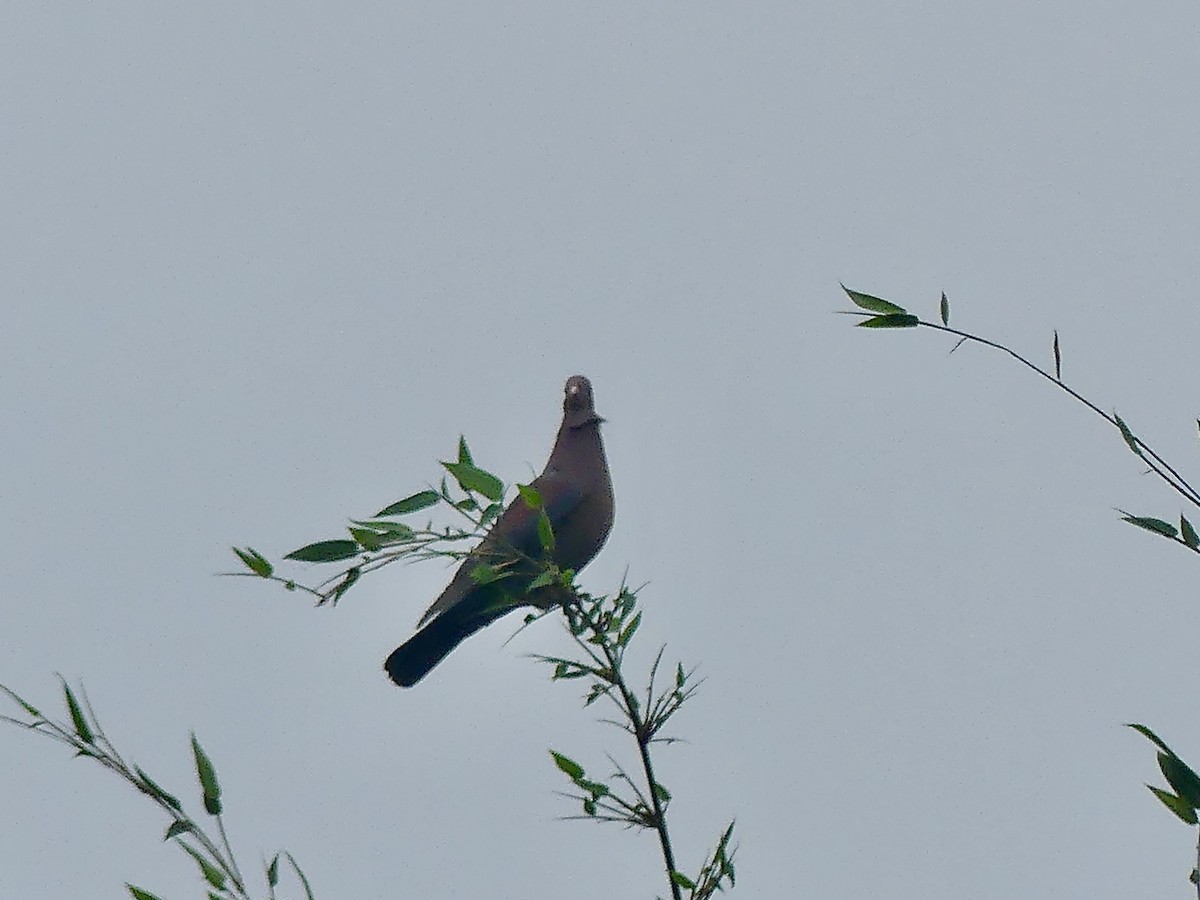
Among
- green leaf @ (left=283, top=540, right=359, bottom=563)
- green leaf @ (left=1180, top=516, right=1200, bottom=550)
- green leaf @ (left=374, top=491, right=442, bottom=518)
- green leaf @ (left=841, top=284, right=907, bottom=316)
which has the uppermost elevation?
green leaf @ (left=841, top=284, right=907, bottom=316)

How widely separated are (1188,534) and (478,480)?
1.03m

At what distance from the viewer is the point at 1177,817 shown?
5.56 feet

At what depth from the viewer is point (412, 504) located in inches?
103

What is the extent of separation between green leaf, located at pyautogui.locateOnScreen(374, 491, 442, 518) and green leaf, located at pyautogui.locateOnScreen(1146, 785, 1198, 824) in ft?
4.06

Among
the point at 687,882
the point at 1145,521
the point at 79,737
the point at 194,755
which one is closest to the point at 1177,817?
the point at 1145,521

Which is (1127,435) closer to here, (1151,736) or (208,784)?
(1151,736)

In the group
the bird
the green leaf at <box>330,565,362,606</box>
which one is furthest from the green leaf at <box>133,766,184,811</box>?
the bird

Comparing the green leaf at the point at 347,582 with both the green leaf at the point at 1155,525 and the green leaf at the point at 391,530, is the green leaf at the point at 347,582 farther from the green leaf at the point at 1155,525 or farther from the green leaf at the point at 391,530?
the green leaf at the point at 1155,525

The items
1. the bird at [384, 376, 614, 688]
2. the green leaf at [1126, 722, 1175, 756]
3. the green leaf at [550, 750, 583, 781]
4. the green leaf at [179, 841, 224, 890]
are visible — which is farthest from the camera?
the bird at [384, 376, 614, 688]

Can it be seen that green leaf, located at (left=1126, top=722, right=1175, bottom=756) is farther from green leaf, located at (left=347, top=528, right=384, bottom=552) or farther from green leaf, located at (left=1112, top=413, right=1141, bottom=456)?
green leaf, located at (left=347, top=528, right=384, bottom=552)

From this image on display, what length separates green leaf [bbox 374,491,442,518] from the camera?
2574mm

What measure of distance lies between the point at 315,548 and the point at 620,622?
19.6 inches

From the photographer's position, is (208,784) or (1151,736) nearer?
(1151,736)

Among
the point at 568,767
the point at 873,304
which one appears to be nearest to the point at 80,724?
the point at 568,767
